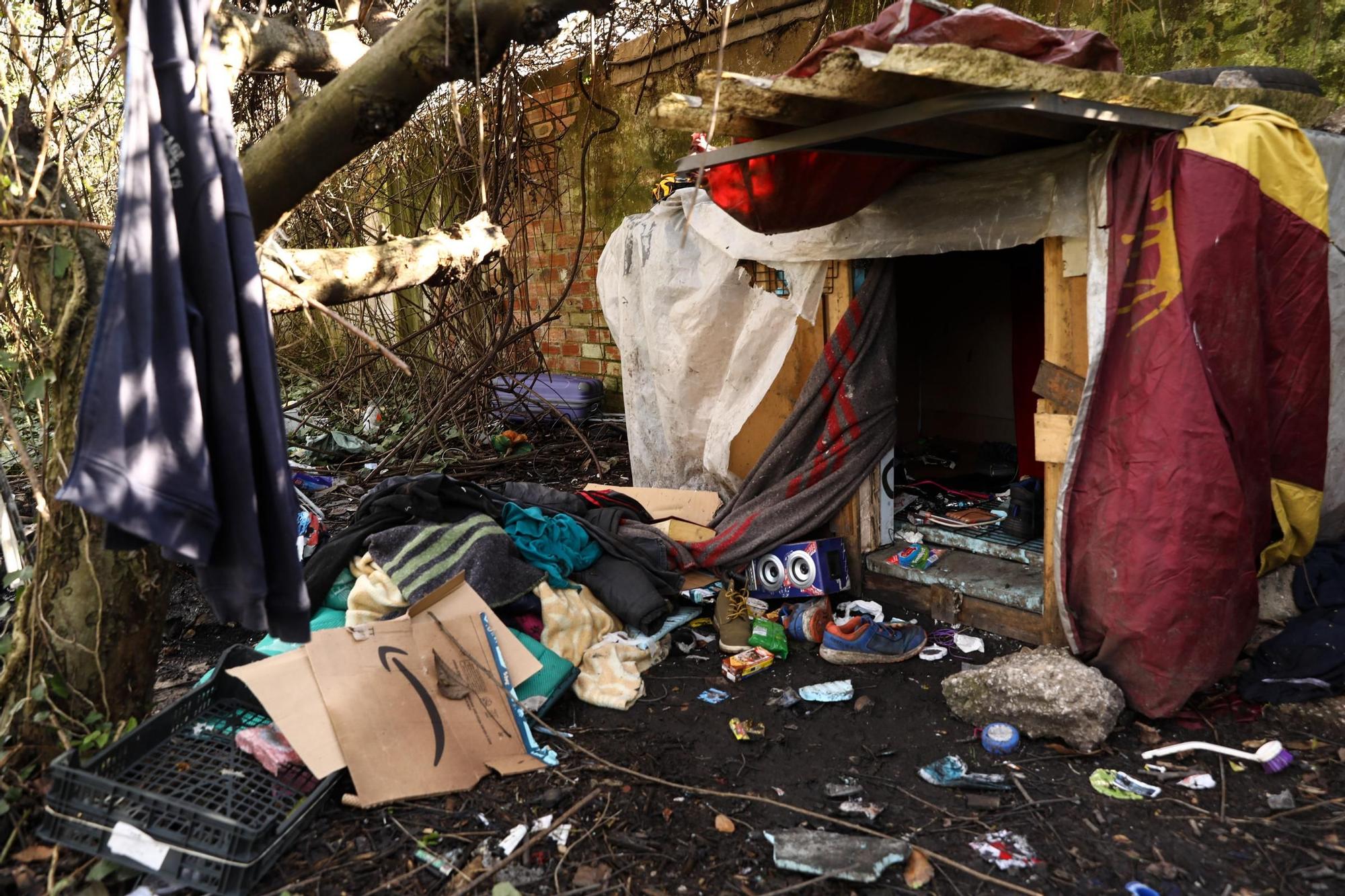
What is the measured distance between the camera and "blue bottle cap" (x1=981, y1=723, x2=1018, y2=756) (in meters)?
2.94

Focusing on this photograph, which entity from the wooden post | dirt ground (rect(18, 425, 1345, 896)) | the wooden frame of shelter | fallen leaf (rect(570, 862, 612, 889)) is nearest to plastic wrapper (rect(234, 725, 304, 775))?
dirt ground (rect(18, 425, 1345, 896))

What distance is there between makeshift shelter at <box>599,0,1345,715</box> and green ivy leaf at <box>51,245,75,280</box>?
1676 millimetres

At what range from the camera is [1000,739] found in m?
2.95

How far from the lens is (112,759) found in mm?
2438

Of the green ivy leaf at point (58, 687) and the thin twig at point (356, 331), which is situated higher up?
the thin twig at point (356, 331)

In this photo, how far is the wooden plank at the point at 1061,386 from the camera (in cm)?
319

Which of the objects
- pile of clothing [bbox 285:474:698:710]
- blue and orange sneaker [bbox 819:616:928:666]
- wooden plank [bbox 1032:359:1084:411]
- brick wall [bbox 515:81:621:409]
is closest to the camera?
wooden plank [bbox 1032:359:1084:411]

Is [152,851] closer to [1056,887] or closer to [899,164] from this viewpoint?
[1056,887]

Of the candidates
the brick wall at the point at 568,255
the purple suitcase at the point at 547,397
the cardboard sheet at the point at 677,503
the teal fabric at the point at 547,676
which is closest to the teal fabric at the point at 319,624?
the teal fabric at the point at 547,676

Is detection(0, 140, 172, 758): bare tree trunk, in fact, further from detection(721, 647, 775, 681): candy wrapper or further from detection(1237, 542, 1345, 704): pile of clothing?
detection(1237, 542, 1345, 704): pile of clothing

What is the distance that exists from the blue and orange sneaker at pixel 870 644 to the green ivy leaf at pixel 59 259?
114 inches

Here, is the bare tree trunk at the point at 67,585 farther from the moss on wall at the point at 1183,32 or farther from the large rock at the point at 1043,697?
the moss on wall at the point at 1183,32

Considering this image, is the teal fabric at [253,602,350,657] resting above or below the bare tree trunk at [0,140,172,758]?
below

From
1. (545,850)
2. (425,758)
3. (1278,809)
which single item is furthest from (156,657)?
(1278,809)
